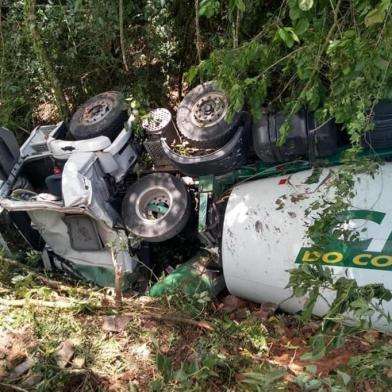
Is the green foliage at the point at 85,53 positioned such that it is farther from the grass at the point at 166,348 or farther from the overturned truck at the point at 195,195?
the grass at the point at 166,348

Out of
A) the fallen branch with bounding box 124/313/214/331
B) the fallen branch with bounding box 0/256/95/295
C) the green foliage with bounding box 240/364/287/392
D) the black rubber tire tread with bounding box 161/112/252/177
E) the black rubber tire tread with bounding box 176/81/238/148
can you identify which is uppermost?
the black rubber tire tread with bounding box 176/81/238/148

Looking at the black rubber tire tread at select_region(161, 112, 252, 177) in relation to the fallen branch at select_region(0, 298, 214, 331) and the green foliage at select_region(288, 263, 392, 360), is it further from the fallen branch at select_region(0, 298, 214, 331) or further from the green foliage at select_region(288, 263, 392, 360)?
the green foliage at select_region(288, 263, 392, 360)

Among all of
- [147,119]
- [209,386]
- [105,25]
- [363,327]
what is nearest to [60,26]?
[105,25]

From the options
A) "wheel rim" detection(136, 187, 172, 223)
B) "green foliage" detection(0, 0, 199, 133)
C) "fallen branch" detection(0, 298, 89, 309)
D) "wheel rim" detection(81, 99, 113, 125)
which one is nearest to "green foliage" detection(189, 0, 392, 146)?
"wheel rim" detection(136, 187, 172, 223)

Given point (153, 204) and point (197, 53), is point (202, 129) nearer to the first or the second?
point (153, 204)

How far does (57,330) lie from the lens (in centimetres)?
303

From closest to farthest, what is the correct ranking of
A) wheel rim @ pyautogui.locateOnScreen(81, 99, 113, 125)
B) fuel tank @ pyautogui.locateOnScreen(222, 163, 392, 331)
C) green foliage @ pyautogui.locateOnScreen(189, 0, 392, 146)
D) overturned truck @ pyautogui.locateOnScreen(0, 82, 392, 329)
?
green foliage @ pyautogui.locateOnScreen(189, 0, 392, 146) → fuel tank @ pyautogui.locateOnScreen(222, 163, 392, 331) → overturned truck @ pyautogui.locateOnScreen(0, 82, 392, 329) → wheel rim @ pyautogui.locateOnScreen(81, 99, 113, 125)

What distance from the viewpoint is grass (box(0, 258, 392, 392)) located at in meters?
2.40

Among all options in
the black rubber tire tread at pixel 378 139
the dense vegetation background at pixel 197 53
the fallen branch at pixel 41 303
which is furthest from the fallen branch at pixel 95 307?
the black rubber tire tread at pixel 378 139

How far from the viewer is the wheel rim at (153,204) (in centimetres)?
358

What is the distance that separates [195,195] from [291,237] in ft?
3.30

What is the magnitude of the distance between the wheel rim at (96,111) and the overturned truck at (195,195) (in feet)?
0.04

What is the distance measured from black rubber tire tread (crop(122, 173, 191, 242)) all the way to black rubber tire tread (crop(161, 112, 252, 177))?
0.86 ft

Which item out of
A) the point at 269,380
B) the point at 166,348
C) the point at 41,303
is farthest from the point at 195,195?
the point at 269,380
